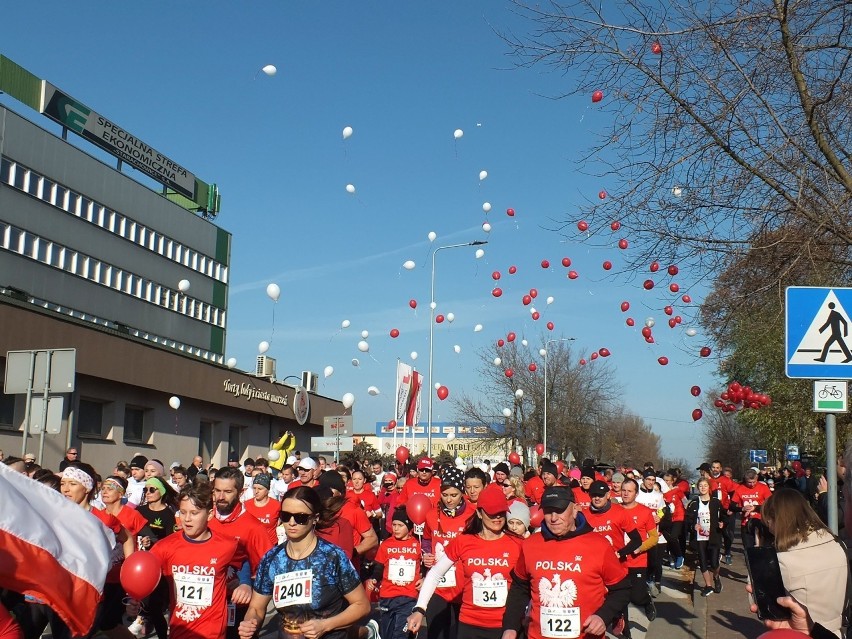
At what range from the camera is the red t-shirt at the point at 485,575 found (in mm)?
7422

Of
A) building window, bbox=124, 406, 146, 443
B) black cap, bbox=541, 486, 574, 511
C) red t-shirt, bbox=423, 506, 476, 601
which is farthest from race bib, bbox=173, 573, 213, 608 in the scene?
building window, bbox=124, 406, 146, 443

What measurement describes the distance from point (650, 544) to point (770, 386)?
24.6 meters

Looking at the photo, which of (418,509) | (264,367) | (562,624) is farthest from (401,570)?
(264,367)

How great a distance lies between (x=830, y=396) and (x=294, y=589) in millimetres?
4090

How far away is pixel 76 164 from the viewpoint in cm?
3900

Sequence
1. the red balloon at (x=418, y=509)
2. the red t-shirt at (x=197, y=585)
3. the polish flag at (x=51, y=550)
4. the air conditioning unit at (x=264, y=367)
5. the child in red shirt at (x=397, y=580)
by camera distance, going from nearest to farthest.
→ 1. the polish flag at (x=51, y=550)
2. the red t-shirt at (x=197, y=585)
3. the child in red shirt at (x=397, y=580)
4. the red balloon at (x=418, y=509)
5. the air conditioning unit at (x=264, y=367)

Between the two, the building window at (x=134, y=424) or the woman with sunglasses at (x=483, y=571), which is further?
the building window at (x=134, y=424)

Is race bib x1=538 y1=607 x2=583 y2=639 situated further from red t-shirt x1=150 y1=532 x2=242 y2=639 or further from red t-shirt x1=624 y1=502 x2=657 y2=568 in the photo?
red t-shirt x1=624 y1=502 x2=657 y2=568

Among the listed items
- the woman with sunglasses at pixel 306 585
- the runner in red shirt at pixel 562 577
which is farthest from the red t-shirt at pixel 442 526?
the woman with sunglasses at pixel 306 585

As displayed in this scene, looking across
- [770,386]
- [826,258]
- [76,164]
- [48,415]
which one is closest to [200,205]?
[76,164]

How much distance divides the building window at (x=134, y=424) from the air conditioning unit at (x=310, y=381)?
16084mm

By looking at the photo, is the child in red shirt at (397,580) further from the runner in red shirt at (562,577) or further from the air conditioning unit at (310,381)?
the air conditioning unit at (310,381)

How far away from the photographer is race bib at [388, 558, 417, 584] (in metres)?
9.16

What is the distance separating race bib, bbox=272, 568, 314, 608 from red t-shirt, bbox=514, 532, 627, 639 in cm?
147
